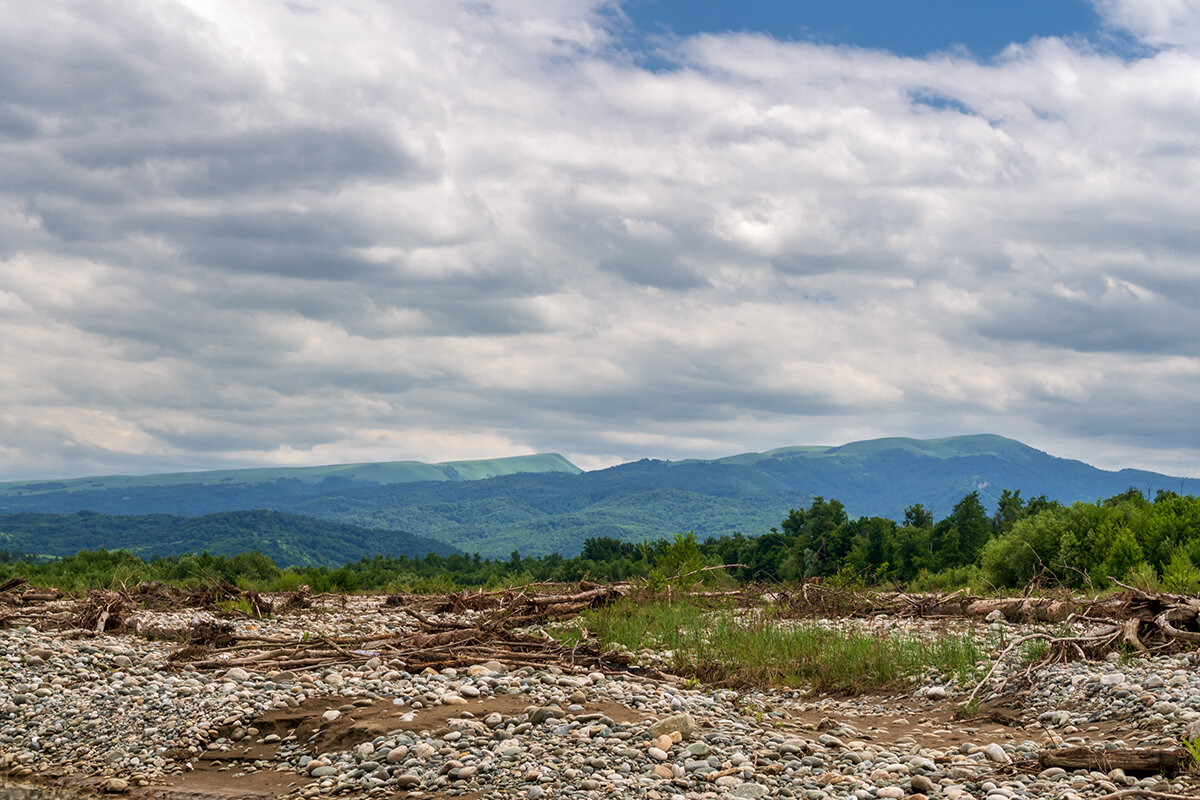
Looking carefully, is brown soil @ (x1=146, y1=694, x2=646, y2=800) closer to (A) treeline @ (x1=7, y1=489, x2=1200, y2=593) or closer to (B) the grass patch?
(B) the grass patch

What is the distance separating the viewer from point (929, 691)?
10633 mm

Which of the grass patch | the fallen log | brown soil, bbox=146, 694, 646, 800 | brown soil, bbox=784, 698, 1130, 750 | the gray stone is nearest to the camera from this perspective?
the fallen log

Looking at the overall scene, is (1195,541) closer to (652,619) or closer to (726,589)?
(726,589)

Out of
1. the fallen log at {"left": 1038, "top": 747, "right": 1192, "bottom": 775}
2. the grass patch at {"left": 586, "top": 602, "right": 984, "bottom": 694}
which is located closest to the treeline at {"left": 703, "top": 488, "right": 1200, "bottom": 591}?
the grass patch at {"left": 586, "top": 602, "right": 984, "bottom": 694}

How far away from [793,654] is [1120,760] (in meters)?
5.78

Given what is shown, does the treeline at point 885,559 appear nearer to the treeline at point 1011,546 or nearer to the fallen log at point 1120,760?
the treeline at point 1011,546

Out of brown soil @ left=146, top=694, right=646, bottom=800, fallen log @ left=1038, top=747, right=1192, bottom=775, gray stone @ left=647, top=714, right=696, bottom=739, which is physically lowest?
brown soil @ left=146, top=694, right=646, bottom=800

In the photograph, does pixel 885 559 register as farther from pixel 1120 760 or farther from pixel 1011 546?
pixel 1120 760

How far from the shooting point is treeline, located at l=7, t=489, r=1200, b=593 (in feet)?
71.1

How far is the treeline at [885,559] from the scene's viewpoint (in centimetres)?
2167

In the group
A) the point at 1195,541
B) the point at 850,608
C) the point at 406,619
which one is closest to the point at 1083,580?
the point at 1195,541

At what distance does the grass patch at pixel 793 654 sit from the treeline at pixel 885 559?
2912 mm

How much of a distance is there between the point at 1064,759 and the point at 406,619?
45.8ft

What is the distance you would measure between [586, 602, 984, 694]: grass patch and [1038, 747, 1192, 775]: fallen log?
368 centimetres
